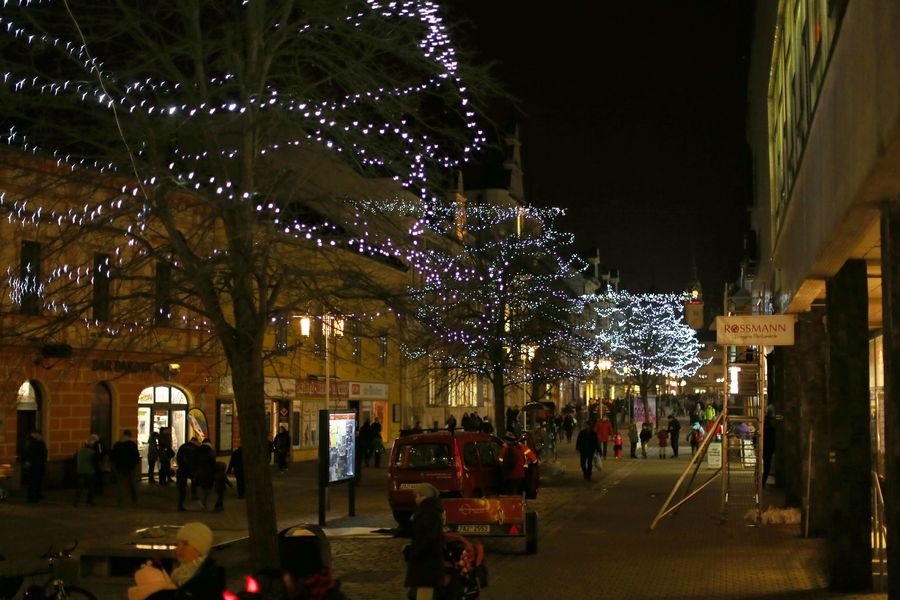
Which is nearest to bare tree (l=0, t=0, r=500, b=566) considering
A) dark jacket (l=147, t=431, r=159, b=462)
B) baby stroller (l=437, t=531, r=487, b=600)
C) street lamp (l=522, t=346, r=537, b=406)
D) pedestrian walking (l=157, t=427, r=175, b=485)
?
baby stroller (l=437, t=531, r=487, b=600)

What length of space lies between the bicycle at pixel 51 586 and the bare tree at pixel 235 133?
2.71m

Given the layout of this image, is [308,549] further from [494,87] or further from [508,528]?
[508,528]

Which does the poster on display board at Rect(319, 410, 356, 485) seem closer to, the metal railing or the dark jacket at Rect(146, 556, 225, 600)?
the metal railing

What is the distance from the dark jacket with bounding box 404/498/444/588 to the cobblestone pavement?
327 centimetres

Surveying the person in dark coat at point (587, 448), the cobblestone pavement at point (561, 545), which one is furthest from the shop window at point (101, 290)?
the person in dark coat at point (587, 448)

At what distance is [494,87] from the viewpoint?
1380 centimetres

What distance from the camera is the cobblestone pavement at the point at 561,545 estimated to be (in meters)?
14.3

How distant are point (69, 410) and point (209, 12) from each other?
56.5ft

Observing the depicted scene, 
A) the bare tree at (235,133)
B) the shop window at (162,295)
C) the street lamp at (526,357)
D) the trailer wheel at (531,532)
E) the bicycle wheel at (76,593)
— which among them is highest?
the bare tree at (235,133)

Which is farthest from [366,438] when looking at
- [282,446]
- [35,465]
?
[35,465]

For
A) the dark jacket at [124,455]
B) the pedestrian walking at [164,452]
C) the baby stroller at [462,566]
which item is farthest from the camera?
the pedestrian walking at [164,452]

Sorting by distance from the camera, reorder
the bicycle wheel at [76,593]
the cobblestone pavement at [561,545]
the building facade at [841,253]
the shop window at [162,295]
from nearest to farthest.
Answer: the building facade at [841,253], the bicycle wheel at [76,593], the shop window at [162,295], the cobblestone pavement at [561,545]

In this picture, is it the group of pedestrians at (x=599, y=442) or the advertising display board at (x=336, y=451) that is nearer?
the advertising display board at (x=336, y=451)

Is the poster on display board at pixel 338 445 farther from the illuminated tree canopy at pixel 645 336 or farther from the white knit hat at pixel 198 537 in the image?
the illuminated tree canopy at pixel 645 336
